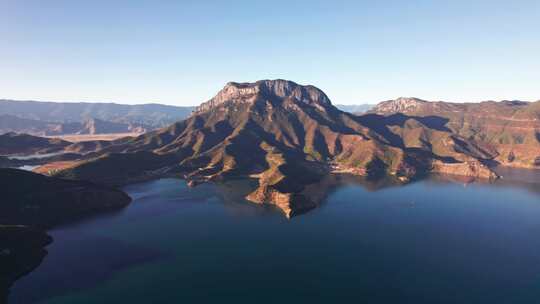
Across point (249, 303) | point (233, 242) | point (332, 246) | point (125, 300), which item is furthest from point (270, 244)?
point (125, 300)

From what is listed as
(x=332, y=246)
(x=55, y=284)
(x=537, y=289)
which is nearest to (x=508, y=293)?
(x=537, y=289)

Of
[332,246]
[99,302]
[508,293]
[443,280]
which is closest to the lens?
[99,302]

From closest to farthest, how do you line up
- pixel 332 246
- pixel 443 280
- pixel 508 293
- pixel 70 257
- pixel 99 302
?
pixel 99 302 < pixel 508 293 < pixel 443 280 < pixel 70 257 < pixel 332 246

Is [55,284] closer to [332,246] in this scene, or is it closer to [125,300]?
[125,300]

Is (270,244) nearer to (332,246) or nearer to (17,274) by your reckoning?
(332,246)

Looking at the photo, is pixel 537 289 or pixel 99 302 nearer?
pixel 99 302

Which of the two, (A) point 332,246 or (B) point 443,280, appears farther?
(A) point 332,246
